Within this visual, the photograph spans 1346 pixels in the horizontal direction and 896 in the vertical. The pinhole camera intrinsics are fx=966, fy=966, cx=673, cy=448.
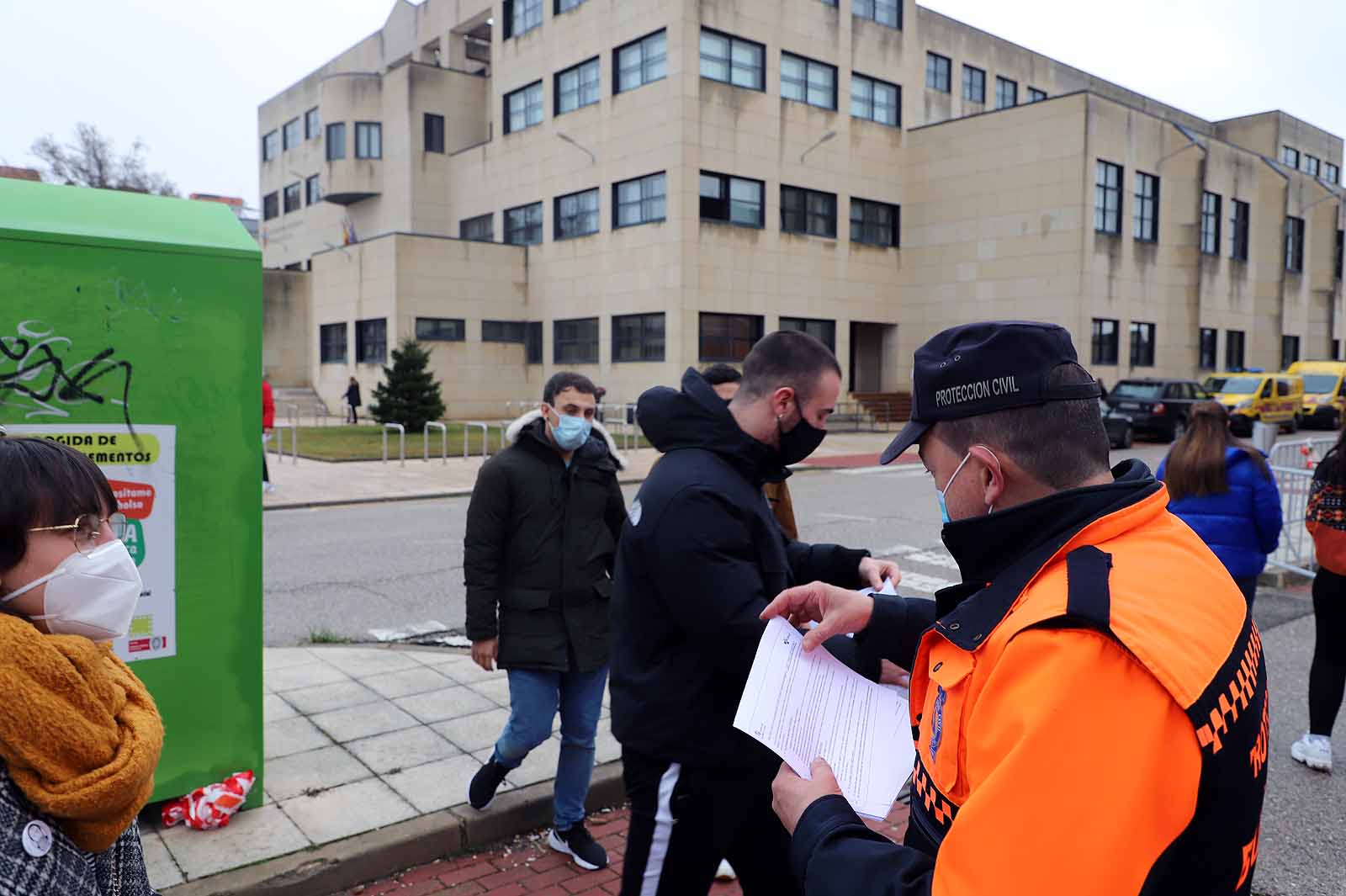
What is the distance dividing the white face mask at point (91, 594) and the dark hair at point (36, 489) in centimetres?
7

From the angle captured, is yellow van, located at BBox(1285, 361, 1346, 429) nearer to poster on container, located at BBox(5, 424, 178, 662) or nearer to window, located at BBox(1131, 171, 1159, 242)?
window, located at BBox(1131, 171, 1159, 242)

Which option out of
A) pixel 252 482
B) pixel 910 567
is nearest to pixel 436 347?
pixel 910 567

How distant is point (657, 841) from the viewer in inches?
107

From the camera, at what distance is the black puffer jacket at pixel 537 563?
402cm

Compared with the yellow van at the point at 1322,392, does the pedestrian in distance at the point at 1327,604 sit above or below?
below

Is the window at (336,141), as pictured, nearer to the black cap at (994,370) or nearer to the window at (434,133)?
the window at (434,133)

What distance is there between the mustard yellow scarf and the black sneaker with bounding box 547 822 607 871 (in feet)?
8.29

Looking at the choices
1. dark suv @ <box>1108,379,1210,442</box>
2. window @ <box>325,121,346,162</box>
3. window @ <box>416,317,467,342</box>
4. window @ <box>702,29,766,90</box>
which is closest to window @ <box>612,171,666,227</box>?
window @ <box>702,29,766,90</box>

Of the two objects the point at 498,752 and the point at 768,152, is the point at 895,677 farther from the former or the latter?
the point at 768,152

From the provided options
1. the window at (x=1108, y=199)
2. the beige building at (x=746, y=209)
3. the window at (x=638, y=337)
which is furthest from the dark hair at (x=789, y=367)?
the window at (x=1108, y=199)

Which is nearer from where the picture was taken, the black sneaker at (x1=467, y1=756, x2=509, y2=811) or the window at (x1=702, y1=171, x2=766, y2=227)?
the black sneaker at (x1=467, y1=756, x2=509, y2=811)

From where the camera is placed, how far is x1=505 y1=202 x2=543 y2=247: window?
36.9 m

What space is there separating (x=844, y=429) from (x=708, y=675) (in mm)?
31819

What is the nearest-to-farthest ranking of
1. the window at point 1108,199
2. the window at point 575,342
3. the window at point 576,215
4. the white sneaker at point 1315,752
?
1. the white sneaker at point 1315,752
2. the window at point 1108,199
3. the window at point 576,215
4. the window at point 575,342
